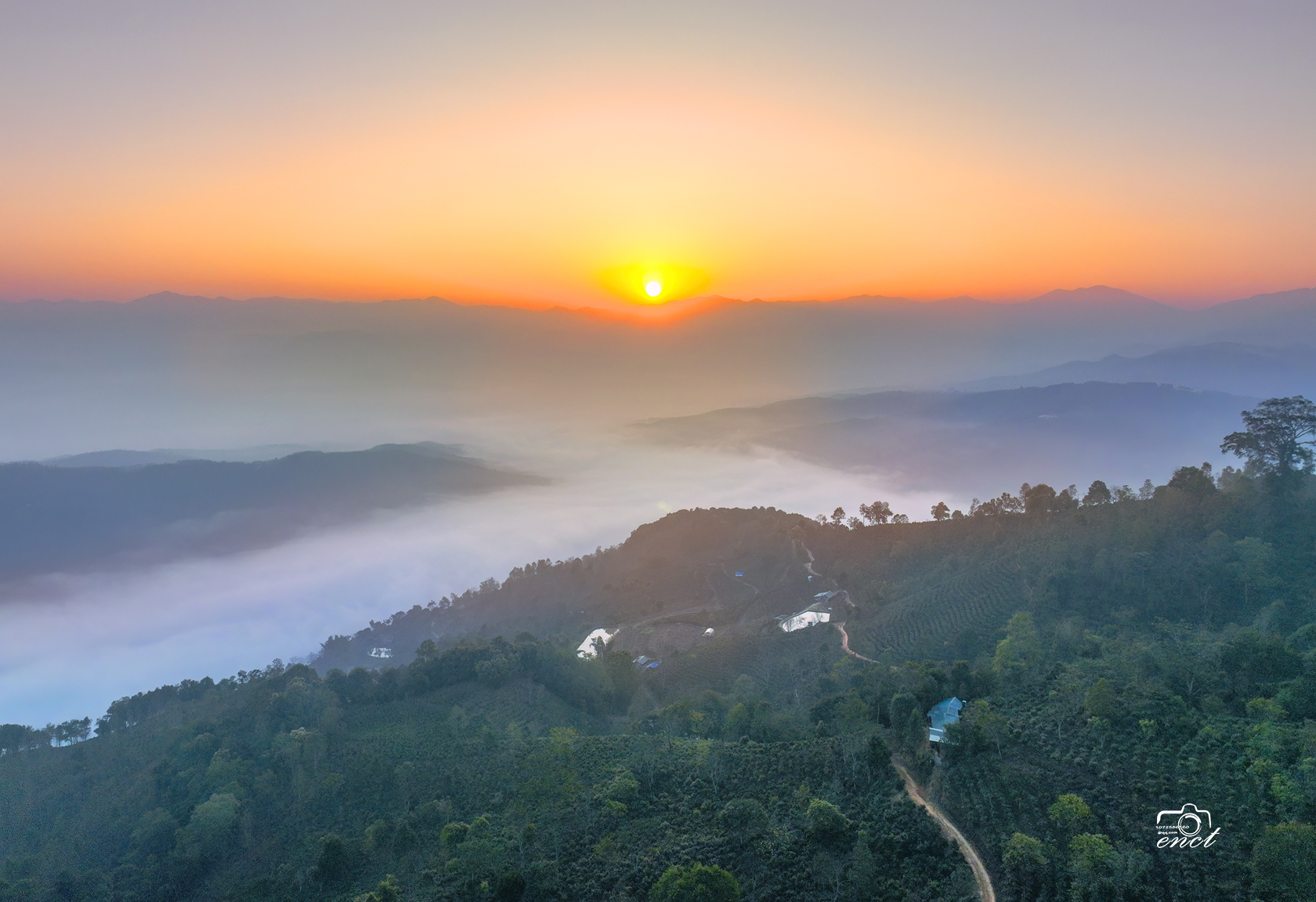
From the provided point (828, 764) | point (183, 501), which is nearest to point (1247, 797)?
point (828, 764)

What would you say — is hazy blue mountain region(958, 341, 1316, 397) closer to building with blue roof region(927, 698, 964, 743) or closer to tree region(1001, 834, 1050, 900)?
building with blue roof region(927, 698, 964, 743)

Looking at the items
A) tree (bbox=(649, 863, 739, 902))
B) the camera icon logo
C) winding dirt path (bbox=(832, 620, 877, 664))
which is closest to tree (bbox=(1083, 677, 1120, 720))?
the camera icon logo

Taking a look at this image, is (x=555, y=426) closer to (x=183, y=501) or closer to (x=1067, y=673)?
(x=183, y=501)

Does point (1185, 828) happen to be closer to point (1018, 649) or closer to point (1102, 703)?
point (1102, 703)

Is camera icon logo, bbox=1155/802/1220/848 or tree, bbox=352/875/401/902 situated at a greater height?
camera icon logo, bbox=1155/802/1220/848

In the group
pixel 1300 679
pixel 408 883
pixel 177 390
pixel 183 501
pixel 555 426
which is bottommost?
pixel 408 883
